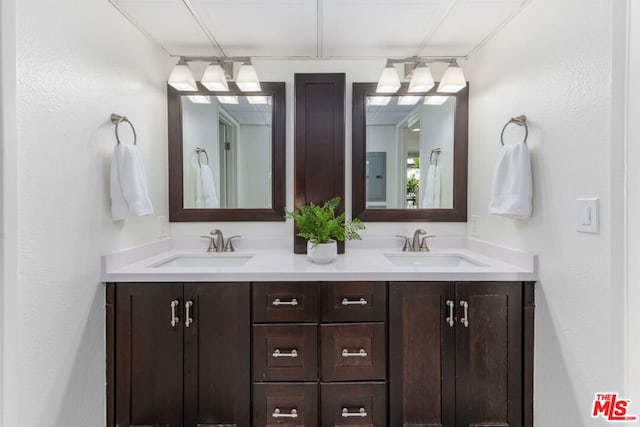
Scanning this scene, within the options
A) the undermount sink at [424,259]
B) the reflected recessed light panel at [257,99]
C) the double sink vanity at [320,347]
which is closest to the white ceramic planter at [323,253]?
the double sink vanity at [320,347]

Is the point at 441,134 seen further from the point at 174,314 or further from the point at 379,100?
the point at 174,314

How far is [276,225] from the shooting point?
7.07 feet

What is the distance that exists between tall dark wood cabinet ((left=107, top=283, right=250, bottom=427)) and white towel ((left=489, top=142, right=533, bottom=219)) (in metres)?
1.25

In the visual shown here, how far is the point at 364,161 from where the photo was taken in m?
2.12

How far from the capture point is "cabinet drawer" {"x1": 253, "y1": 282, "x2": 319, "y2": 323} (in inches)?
60.0

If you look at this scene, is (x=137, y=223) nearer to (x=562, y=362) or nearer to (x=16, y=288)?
(x=16, y=288)

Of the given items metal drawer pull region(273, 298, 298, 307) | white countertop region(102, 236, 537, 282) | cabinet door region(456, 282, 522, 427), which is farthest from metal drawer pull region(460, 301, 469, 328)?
metal drawer pull region(273, 298, 298, 307)

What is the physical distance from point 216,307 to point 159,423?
22.5 inches

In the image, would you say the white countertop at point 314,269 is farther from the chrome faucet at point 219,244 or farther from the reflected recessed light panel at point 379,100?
the reflected recessed light panel at point 379,100

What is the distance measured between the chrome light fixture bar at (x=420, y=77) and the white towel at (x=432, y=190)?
0.47 metres

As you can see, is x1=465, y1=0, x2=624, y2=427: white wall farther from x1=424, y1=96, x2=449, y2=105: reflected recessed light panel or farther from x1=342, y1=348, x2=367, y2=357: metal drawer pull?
x1=342, y1=348, x2=367, y2=357: metal drawer pull

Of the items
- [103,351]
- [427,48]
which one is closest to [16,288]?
[103,351]

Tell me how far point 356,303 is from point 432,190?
980mm

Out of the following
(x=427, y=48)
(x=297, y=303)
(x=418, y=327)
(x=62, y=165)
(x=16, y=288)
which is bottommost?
(x=418, y=327)
